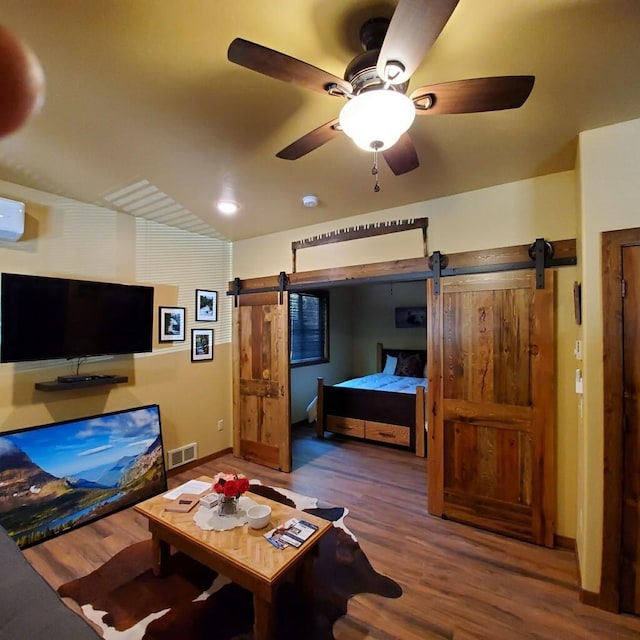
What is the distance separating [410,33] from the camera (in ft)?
3.33

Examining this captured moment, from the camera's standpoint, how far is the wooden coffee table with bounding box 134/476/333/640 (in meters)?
1.60

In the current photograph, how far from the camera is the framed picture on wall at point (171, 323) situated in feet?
11.6

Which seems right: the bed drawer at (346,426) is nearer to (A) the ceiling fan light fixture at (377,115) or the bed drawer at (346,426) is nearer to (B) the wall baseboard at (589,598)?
(B) the wall baseboard at (589,598)

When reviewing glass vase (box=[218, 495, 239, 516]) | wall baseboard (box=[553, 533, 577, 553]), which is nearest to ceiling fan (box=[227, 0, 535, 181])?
glass vase (box=[218, 495, 239, 516])

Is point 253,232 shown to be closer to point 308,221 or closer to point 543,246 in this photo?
point 308,221

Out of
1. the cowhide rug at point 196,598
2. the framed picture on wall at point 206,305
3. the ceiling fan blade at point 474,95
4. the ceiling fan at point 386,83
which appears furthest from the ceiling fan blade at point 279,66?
the framed picture on wall at point 206,305

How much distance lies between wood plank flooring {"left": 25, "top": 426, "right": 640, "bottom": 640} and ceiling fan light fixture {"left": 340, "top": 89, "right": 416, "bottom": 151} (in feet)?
7.55

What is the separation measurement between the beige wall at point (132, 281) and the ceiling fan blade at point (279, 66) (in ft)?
8.25

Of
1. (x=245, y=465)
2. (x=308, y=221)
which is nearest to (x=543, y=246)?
(x=308, y=221)

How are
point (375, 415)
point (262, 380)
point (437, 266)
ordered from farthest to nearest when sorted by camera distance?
1. point (375, 415)
2. point (262, 380)
3. point (437, 266)

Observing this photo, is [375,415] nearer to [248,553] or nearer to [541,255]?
[541,255]

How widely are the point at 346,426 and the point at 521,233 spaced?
3205 millimetres

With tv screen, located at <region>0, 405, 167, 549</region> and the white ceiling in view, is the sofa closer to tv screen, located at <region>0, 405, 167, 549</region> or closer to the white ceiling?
tv screen, located at <region>0, 405, 167, 549</region>

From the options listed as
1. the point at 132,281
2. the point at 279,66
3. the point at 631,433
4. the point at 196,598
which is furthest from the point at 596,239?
the point at 132,281
